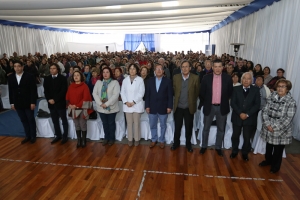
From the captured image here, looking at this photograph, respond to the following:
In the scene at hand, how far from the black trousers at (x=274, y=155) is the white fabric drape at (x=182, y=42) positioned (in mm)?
18078

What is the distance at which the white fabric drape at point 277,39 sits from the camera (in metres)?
4.35

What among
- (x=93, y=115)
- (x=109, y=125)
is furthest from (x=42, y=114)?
(x=109, y=125)

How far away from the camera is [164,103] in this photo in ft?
11.8

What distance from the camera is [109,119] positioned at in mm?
3877

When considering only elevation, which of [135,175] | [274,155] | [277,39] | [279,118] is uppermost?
[277,39]

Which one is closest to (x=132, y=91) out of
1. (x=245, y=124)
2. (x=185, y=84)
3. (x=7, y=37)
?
(x=185, y=84)

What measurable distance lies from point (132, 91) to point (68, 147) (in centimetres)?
161

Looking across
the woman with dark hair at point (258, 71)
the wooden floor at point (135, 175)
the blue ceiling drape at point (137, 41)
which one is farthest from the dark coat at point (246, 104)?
the blue ceiling drape at point (137, 41)

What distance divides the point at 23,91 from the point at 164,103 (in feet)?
8.28

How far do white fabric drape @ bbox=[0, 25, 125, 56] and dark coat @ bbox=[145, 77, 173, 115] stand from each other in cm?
967

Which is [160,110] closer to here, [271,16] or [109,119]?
[109,119]

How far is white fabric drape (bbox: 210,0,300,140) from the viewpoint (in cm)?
435

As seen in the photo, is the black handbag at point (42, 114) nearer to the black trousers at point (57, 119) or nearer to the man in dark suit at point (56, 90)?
the black trousers at point (57, 119)

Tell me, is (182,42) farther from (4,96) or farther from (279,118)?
(279,118)
